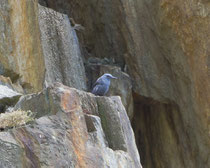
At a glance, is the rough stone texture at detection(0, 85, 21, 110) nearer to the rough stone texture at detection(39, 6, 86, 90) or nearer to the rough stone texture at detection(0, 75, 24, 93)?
the rough stone texture at detection(0, 75, 24, 93)

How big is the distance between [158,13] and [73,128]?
22.7 feet

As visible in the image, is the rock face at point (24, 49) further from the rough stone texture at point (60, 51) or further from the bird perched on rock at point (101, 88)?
the bird perched on rock at point (101, 88)

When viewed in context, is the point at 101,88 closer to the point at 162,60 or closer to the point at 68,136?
the point at 68,136

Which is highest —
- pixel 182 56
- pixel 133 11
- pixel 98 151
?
pixel 133 11

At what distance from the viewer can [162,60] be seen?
37.8 ft

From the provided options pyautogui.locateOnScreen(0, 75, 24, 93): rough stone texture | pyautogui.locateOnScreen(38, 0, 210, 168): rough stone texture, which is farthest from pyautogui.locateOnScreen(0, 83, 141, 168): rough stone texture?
pyautogui.locateOnScreen(38, 0, 210, 168): rough stone texture

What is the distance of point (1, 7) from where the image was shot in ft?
25.4

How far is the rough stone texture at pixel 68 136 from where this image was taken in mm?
3967

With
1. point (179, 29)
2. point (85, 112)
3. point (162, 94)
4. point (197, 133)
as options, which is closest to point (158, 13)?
point (179, 29)

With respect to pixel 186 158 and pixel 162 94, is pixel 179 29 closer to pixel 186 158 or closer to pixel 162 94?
pixel 162 94

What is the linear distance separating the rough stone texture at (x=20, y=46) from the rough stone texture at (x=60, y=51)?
1.67 metres

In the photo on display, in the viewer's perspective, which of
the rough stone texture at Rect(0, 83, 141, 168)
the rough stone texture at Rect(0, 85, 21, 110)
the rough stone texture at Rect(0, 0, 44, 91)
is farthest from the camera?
the rough stone texture at Rect(0, 0, 44, 91)

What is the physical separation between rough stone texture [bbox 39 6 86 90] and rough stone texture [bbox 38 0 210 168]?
149 centimetres

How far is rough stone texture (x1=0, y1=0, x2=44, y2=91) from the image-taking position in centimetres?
768
